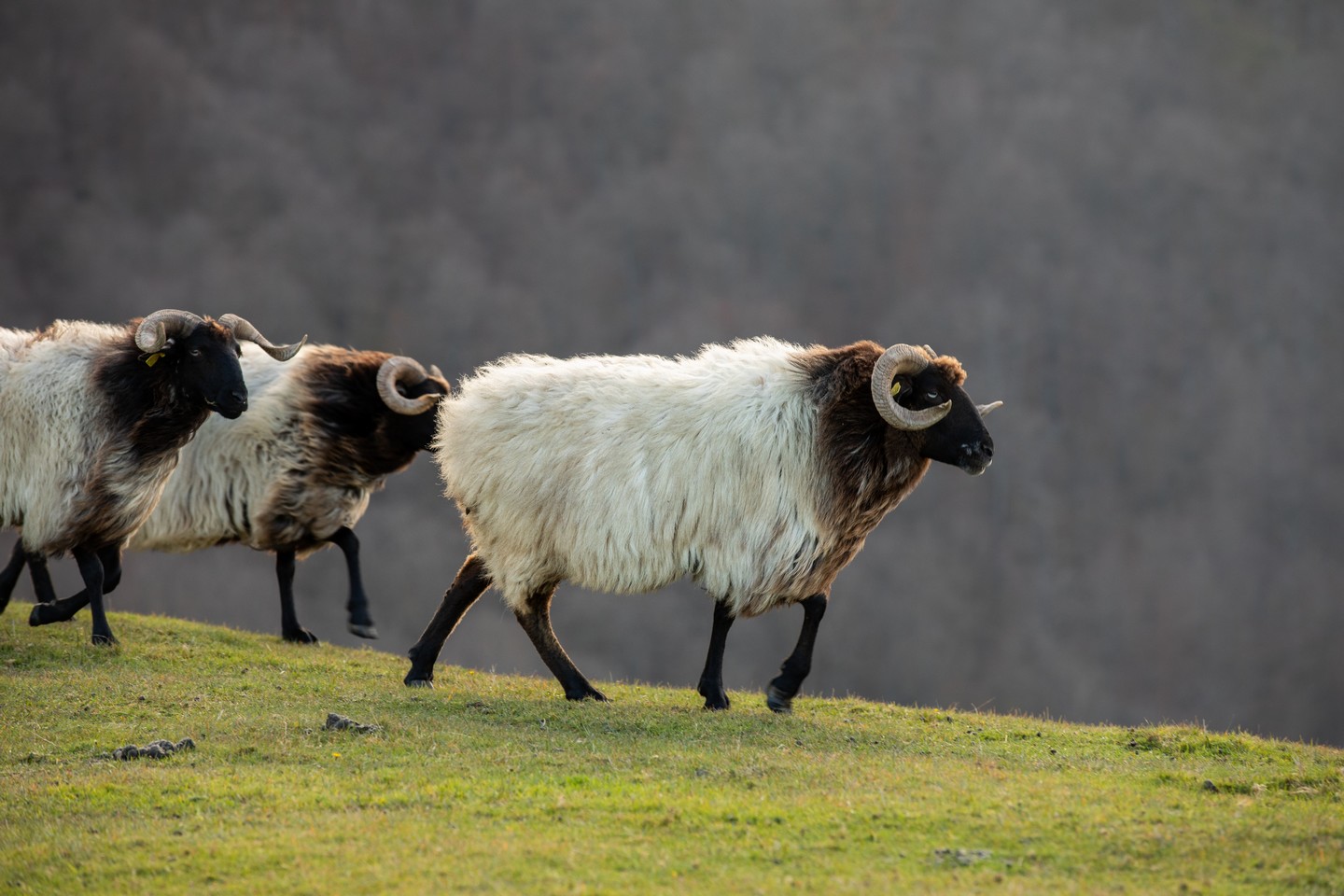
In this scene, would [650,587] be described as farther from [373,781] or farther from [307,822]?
[307,822]

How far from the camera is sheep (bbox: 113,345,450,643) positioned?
1744 centimetres

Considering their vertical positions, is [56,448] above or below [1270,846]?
above

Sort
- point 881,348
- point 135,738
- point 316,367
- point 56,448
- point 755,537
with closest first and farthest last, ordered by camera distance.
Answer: point 135,738, point 755,537, point 881,348, point 56,448, point 316,367

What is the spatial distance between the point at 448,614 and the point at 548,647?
1260mm

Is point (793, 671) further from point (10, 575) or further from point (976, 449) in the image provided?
point (10, 575)

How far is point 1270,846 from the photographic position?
7605 mm

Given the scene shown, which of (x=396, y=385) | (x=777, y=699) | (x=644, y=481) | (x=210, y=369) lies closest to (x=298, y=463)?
(x=396, y=385)

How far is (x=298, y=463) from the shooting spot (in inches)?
690

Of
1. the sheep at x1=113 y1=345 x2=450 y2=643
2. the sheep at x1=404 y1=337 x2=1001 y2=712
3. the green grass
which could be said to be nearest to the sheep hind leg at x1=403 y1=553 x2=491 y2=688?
the sheep at x1=404 y1=337 x2=1001 y2=712

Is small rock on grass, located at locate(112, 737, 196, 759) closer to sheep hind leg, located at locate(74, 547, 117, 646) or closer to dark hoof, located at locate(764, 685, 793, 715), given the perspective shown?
sheep hind leg, located at locate(74, 547, 117, 646)

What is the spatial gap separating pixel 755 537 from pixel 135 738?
18.4 feet

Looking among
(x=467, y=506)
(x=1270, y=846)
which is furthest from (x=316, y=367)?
(x=1270, y=846)

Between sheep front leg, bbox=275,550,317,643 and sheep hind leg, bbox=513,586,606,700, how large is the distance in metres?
6.11

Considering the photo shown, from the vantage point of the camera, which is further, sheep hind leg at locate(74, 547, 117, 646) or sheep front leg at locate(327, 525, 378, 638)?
sheep front leg at locate(327, 525, 378, 638)
